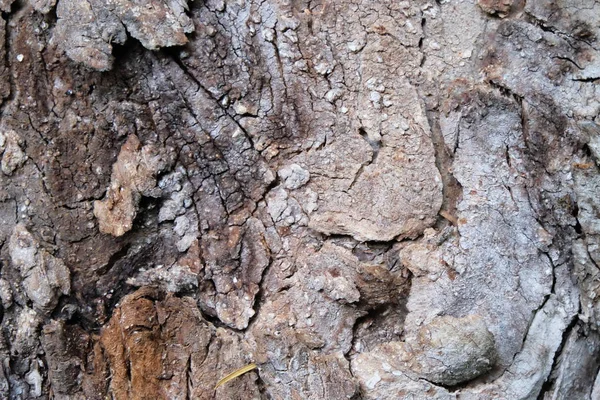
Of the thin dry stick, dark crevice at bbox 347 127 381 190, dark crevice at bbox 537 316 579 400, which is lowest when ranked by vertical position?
the thin dry stick

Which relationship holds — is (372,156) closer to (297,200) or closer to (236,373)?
(297,200)

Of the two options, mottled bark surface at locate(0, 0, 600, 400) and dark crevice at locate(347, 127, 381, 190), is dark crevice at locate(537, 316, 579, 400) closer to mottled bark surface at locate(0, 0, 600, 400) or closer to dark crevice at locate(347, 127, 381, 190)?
mottled bark surface at locate(0, 0, 600, 400)

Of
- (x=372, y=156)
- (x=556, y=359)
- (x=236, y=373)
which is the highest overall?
(x=372, y=156)

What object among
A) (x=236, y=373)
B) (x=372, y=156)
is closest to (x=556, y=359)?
(x=372, y=156)

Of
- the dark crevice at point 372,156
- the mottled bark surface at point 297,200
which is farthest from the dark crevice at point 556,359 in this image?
the dark crevice at point 372,156

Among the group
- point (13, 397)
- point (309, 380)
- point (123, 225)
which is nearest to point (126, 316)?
point (123, 225)

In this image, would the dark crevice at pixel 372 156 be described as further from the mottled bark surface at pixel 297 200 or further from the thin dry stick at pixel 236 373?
the thin dry stick at pixel 236 373

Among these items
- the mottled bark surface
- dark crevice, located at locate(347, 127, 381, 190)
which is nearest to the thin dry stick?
the mottled bark surface

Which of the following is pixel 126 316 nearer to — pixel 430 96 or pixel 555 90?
pixel 430 96
